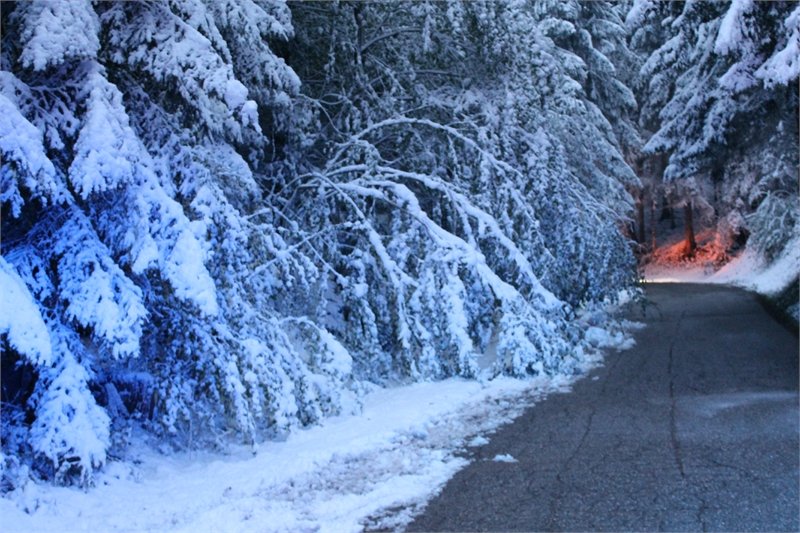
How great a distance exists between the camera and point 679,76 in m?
17.2

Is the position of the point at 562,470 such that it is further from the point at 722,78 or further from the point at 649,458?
the point at 722,78

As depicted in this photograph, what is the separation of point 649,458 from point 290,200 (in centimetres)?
589

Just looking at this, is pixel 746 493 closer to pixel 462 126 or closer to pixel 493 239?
pixel 493 239

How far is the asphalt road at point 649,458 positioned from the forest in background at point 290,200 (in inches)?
48.1

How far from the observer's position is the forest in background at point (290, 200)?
587 centimetres

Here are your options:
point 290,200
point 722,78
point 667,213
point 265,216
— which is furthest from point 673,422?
point 667,213

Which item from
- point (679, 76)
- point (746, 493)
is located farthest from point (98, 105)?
point (679, 76)

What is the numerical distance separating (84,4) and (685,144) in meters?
12.1

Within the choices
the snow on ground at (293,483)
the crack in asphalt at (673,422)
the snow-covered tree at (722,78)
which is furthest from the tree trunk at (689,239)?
the snow on ground at (293,483)

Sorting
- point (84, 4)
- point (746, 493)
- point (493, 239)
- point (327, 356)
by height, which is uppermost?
point (84, 4)

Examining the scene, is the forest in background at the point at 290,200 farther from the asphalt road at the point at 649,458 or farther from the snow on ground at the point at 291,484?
the asphalt road at the point at 649,458

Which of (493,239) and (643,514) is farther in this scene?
(493,239)

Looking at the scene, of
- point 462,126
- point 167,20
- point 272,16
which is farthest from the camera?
point 462,126

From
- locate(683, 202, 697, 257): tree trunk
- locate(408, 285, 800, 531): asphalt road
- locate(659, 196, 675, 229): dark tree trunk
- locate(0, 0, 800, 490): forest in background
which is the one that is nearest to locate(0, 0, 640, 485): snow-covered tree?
locate(0, 0, 800, 490): forest in background
